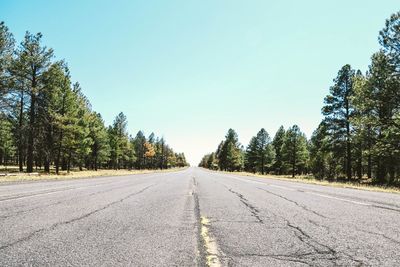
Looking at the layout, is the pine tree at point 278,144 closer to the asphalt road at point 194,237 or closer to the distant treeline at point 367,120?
the distant treeline at point 367,120

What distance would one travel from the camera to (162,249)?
4.66 meters

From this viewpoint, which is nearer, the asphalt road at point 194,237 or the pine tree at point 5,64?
the asphalt road at point 194,237

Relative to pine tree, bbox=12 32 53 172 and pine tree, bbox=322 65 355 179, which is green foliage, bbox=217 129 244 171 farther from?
pine tree, bbox=12 32 53 172

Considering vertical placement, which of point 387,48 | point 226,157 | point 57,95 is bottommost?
point 226,157

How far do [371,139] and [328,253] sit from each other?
34.2 metres

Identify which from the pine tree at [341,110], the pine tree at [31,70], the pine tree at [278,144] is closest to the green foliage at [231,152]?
the pine tree at [278,144]

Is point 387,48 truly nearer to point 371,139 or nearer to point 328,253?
point 371,139

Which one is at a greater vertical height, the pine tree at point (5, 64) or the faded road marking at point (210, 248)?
the pine tree at point (5, 64)

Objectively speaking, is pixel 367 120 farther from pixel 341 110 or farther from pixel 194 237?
pixel 194 237

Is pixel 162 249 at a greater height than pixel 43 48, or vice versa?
pixel 43 48

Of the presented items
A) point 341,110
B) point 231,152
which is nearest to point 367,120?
point 341,110

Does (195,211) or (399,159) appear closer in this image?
(195,211)

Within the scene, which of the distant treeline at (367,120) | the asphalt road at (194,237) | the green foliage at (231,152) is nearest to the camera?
the asphalt road at (194,237)

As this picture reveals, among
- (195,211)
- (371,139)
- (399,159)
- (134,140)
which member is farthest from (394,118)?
(134,140)
